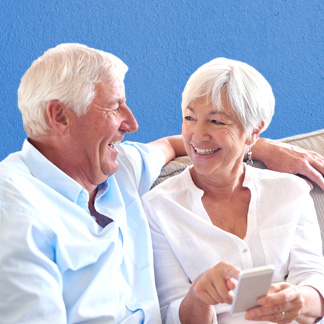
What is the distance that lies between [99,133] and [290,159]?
0.70 metres

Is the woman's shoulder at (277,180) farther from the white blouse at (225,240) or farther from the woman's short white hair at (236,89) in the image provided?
the woman's short white hair at (236,89)

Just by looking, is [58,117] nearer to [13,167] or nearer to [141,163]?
[13,167]

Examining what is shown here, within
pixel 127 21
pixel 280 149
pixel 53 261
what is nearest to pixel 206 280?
pixel 53 261

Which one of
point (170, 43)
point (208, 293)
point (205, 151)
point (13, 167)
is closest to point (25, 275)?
point (13, 167)

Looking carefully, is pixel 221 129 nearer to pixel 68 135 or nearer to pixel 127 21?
pixel 68 135

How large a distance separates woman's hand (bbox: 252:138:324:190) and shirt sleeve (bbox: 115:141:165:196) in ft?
1.15

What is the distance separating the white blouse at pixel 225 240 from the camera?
151 cm

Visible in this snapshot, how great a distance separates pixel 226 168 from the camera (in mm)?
1612

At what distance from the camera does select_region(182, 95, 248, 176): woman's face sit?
1.56 m

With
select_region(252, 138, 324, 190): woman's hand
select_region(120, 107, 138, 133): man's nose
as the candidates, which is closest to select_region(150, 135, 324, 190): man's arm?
select_region(252, 138, 324, 190): woman's hand

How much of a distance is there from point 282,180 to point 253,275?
2.14ft

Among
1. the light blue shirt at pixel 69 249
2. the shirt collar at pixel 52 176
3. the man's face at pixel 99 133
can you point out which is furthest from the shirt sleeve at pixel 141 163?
the shirt collar at pixel 52 176

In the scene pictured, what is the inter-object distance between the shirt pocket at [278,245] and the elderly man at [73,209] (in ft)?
1.08

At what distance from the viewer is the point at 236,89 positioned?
1.54 meters
